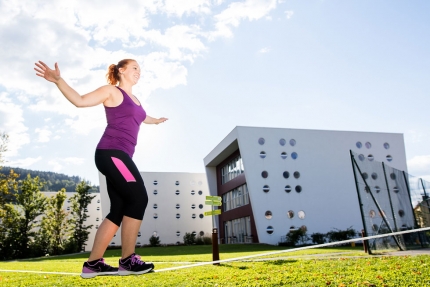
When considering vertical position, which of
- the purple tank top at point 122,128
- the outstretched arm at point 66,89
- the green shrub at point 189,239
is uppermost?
the green shrub at point 189,239

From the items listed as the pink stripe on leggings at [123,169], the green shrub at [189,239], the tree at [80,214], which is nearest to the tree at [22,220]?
the tree at [80,214]

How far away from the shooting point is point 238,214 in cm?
3578

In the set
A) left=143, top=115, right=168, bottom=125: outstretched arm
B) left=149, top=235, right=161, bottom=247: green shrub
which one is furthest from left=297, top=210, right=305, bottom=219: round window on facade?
left=143, top=115, right=168, bottom=125: outstretched arm

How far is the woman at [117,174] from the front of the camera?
86.4 inches

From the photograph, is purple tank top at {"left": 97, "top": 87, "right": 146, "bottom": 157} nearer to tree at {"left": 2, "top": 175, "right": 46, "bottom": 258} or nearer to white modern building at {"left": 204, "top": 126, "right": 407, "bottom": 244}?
white modern building at {"left": 204, "top": 126, "right": 407, "bottom": 244}

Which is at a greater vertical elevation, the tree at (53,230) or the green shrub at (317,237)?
the tree at (53,230)

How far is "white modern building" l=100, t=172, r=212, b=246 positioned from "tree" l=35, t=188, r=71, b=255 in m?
8.55

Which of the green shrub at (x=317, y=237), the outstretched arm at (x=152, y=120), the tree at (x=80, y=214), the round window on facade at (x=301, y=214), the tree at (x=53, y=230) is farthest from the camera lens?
the tree at (x=80, y=214)

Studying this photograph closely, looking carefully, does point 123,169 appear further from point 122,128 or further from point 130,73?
point 130,73

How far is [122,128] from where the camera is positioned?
2.29 m

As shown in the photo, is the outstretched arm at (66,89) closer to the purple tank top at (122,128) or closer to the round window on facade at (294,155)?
the purple tank top at (122,128)

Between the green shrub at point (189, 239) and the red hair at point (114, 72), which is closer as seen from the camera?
the red hair at point (114, 72)

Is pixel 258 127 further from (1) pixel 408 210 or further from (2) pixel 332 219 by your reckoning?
(1) pixel 408 210

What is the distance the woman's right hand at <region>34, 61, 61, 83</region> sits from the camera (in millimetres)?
2152
